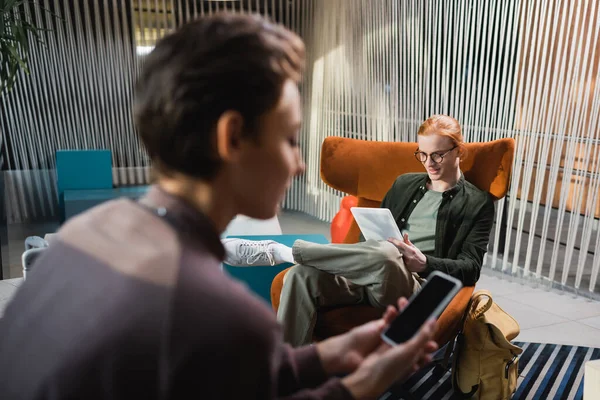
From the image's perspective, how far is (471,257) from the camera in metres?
2.33

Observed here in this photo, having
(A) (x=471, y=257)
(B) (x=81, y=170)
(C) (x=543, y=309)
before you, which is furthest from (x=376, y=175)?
(B) (x=81, y=170)

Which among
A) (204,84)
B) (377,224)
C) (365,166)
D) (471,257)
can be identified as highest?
(204,84)

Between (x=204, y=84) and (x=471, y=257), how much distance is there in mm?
1910

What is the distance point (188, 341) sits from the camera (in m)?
0.54

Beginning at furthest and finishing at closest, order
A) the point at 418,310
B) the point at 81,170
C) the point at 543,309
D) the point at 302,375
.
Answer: the point at 81,170
the point at 543,309
the point at 418,310
the point at 302,375

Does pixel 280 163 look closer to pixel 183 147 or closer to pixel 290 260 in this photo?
pixel 183 147

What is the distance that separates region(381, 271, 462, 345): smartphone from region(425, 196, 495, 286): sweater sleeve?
114cm

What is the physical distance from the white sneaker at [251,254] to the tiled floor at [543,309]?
1.10 m

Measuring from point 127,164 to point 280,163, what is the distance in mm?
5893

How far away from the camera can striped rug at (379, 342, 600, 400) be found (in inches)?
95.4

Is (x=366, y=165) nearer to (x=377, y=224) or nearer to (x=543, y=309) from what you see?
(x=377, y=224)

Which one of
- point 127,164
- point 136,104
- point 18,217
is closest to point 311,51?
point 127,164

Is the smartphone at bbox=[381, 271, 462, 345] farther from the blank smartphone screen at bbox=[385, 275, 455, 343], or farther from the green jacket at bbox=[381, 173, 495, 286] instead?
the green jacket at bbox=[381, 173, 495, 286]

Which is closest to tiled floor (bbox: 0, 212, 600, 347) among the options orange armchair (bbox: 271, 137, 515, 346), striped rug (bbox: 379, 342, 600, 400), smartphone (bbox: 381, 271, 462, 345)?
striped rug (bbox: 379, 342, 600, 400)
